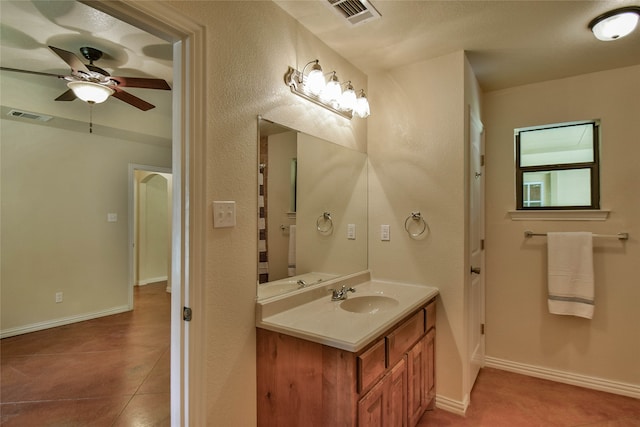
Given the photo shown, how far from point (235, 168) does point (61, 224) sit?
11.4 ft

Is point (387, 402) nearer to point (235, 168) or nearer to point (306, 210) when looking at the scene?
point (306, 210)

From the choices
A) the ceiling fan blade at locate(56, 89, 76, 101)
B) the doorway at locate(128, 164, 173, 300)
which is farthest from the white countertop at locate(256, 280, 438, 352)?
the doorway at locate(128, 164, 173, 300)

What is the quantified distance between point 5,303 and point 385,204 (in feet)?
13.2

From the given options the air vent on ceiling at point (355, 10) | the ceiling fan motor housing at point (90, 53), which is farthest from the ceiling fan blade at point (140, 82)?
the air vent on ceiling at point (355, 10)

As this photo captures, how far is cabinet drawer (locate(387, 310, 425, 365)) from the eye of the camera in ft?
5.06

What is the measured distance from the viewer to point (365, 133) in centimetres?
245

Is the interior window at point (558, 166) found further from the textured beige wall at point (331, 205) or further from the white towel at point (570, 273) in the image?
the textured beige wall at point (331, 205)

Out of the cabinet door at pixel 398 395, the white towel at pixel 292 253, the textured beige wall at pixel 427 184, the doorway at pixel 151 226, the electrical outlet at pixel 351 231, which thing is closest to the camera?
the cabinet door at pixel 398 395

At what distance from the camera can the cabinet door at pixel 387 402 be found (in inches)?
52.5

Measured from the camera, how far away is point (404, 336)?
1.69m

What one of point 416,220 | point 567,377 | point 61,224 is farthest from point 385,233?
Answer: point 61,224

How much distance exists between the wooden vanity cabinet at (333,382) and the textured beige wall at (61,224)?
11.5ft

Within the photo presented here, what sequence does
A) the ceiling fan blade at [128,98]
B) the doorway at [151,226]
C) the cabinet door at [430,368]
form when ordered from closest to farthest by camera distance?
the cabinet door at [430,368]
the ceiling fan blade at [128,98]
the doorway at [151,226]

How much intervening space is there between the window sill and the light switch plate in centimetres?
239
